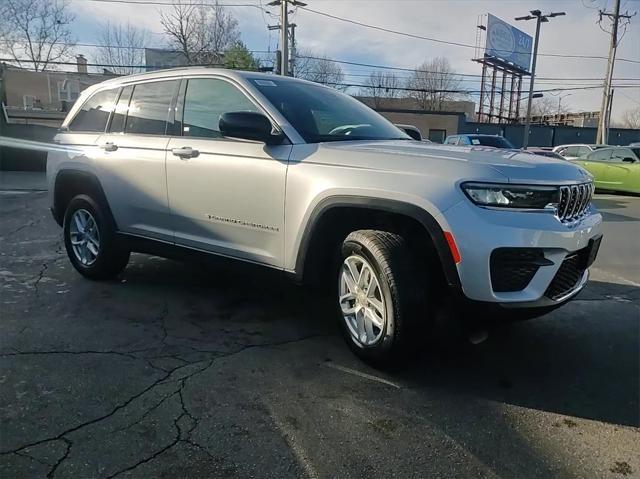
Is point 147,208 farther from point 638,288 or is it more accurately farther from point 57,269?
point 638,288

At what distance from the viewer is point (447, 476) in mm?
2219

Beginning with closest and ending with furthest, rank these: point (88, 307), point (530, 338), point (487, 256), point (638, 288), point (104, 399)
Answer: point (487, 256)
point (104, 399)
point (530, 338)
point (88, 307)
point (638, 288)

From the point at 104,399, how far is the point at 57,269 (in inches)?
121

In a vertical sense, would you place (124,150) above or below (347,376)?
above

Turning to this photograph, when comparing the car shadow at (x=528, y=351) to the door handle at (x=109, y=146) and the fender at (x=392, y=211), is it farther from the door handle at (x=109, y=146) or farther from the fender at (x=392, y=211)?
the door handle at (x=109, y=146)

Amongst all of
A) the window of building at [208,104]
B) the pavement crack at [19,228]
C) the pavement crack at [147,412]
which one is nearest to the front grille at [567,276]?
the pavement crack at [147,412]

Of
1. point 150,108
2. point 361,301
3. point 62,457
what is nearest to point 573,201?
point 361,301

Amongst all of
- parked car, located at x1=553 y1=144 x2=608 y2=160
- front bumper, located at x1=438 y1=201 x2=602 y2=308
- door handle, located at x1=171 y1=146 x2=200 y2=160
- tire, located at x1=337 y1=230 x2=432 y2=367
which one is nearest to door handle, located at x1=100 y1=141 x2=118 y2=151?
door handle, located at x1=171 y1=146 x2=200 y2=160

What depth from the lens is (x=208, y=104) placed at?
3.97 m

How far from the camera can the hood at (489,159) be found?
8.92 feet

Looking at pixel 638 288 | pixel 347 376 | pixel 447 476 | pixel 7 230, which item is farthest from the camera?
pixel 7 230

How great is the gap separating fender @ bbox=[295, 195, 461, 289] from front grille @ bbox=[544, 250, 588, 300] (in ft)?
1.89

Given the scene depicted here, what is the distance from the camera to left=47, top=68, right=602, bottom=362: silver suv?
8.75 ft

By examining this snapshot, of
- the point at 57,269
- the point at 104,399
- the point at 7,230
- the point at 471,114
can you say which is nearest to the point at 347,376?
the point at 104,399
